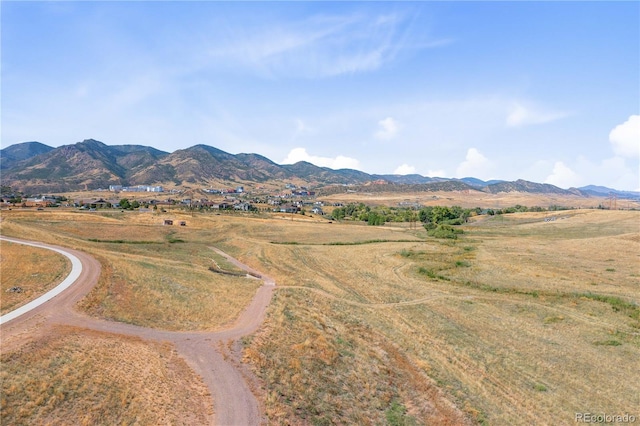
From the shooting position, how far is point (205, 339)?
27078 millimetres

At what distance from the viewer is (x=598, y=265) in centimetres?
6869

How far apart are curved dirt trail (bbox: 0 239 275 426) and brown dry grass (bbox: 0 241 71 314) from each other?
2.85m

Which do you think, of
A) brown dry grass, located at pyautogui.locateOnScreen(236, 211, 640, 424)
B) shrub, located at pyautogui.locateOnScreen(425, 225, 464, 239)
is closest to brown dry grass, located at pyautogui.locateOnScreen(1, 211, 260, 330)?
brown dry grass, located at pyautogui.locateOnScreen(236, 211, 640, 424)

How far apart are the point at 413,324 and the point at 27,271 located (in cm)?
4544

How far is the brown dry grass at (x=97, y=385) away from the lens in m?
17.3

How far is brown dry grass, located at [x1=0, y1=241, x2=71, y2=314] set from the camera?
109ft

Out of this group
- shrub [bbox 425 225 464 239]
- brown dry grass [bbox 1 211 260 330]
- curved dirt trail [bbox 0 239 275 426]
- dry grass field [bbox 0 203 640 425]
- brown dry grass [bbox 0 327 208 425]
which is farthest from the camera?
shrub [bbox 425 225 464 239]

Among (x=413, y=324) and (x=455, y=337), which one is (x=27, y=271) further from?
(x=455, y=337)

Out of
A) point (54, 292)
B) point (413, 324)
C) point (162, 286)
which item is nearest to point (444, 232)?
point (413, 324)

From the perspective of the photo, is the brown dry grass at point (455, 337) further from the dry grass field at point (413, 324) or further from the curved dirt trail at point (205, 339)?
the curved dirt trail at point (205, 339)

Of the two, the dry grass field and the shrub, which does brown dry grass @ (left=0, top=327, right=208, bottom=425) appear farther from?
the shrub

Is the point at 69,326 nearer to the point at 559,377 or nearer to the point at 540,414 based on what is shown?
the point at 540,414

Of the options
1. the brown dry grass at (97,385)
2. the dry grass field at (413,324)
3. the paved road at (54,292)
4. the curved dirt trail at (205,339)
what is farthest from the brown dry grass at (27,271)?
the brown dry grass at (97,385)

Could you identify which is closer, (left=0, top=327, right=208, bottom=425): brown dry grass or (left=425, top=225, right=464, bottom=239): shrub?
(left=0, top=327, right=208, bottom=425): brown dry grass
